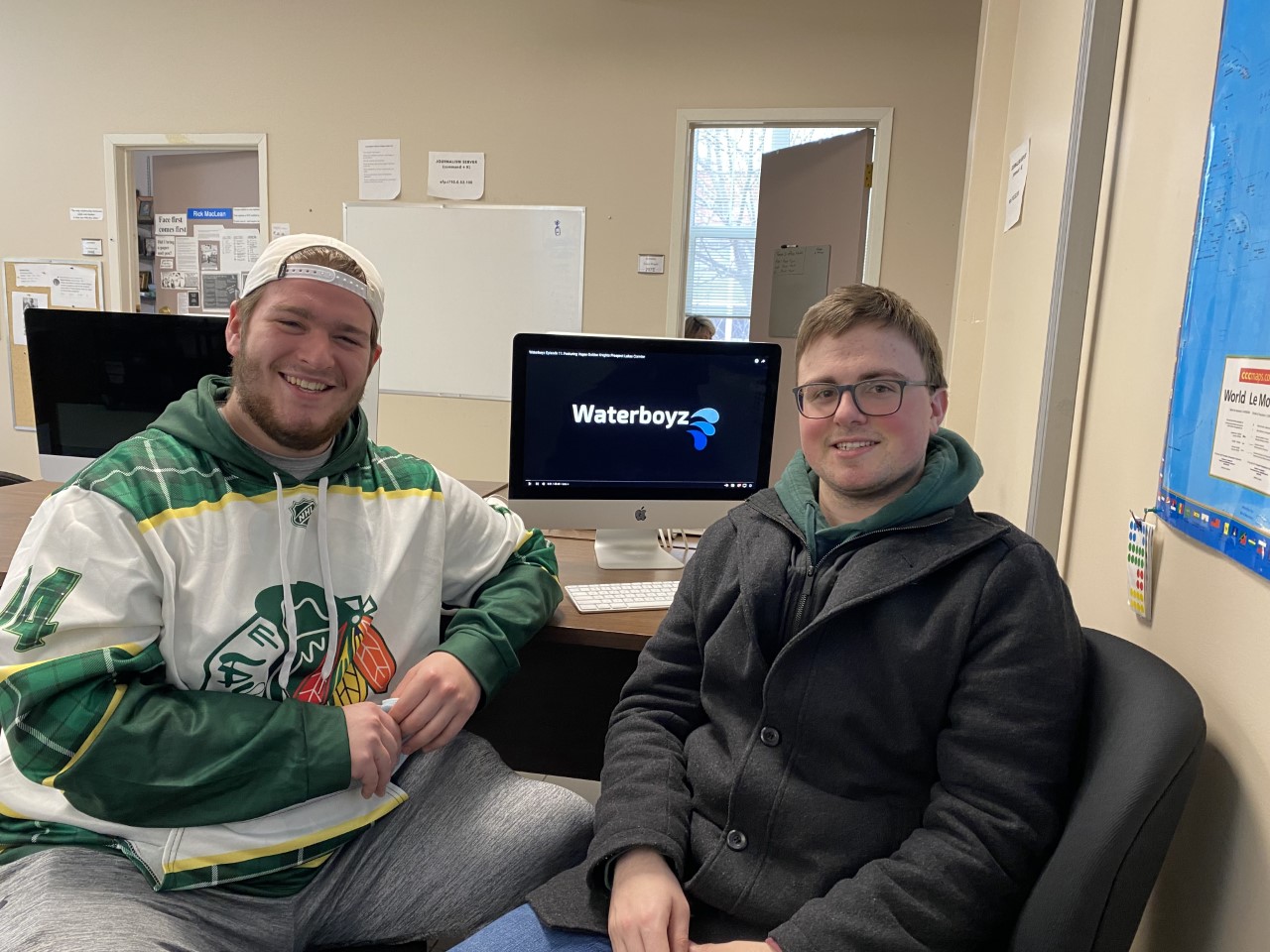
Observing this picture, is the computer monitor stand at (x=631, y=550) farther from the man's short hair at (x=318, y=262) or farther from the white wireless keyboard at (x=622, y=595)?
the man's short hair at (x=318, y=262)


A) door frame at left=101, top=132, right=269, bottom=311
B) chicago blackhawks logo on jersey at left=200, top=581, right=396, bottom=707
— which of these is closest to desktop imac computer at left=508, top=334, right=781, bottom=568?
chicago blackhawks logo on jersey at left=200, top=581, right=396, bottom=707

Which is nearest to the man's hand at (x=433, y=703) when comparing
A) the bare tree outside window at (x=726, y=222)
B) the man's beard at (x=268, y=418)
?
the man's beard at (x=268, y=418)

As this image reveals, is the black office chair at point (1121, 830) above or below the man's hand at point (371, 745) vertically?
above

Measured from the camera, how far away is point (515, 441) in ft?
5.73

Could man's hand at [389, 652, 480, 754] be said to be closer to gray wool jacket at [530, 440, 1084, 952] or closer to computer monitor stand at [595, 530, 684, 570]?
gray wool jacket at [530, 440, 1084, 952]

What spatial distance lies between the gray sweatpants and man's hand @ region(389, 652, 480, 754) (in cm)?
15

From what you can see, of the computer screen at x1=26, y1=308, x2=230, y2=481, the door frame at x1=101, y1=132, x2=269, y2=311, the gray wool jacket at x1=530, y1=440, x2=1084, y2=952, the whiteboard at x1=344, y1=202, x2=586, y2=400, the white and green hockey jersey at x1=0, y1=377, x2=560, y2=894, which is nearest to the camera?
the gray wool jacket at x1=530, y1=440, x2=1084, y2=952

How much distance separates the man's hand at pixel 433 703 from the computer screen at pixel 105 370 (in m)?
1.09

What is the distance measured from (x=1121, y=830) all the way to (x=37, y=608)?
122cm

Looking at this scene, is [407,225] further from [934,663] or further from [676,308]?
[934,663]

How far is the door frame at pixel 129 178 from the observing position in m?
4.50

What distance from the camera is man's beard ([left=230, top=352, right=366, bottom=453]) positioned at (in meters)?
1.27

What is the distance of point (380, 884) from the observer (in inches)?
47.1

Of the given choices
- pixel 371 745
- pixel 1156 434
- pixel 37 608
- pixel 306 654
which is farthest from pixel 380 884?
pixel 1156 434
